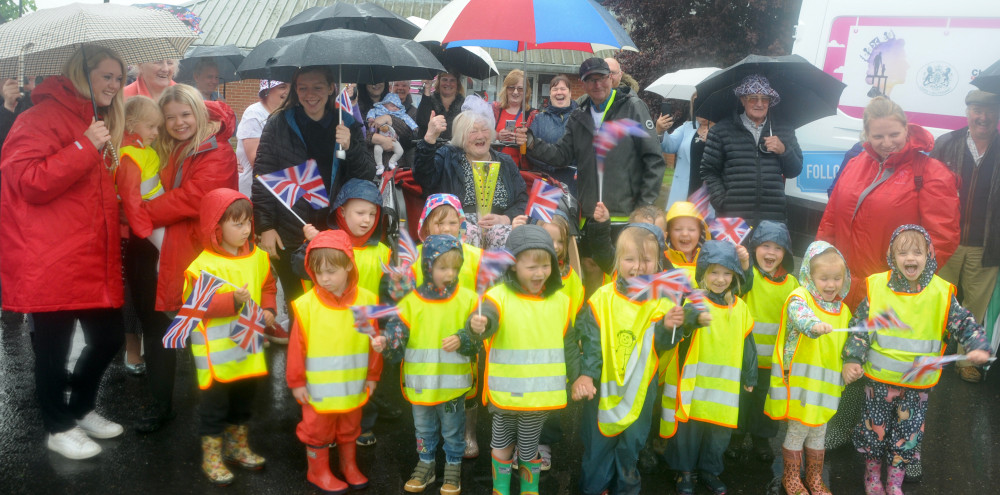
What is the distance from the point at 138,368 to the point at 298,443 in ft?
5.38

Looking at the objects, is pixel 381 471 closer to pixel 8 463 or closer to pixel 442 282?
pixel 442 282

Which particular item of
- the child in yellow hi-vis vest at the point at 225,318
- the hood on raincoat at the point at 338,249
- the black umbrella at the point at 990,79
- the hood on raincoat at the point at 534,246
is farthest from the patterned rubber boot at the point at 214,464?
the black umbrella at the point at 990,79

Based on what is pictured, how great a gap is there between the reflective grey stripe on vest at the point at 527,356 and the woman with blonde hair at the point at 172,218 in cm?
182

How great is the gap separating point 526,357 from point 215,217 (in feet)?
5.57

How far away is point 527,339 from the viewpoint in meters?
3.60

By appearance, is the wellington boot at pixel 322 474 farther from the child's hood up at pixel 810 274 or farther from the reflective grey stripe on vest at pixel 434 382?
the child's hood up at pixel 810 274

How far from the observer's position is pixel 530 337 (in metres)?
3.60

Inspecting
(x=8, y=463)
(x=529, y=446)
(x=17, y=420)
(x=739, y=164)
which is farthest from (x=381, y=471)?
(x=739, y=164)

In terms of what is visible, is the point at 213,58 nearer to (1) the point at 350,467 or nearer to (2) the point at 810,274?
(1) the point at 350,467

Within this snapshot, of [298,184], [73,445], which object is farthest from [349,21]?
[73,445]

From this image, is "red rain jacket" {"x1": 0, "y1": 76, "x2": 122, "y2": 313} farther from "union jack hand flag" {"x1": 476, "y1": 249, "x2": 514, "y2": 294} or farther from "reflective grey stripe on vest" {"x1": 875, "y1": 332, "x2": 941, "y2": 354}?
"reflective grey stripe on vest" {"x1": 875, "y1": 332, "x2": 941, "y2": 354}

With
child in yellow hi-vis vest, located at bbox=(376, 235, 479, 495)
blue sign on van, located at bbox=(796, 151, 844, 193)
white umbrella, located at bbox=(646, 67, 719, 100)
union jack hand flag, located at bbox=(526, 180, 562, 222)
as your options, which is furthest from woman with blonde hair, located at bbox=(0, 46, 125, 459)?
white umbrella, located at bbox=(646, 67, 719, 100)

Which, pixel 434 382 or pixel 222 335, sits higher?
pixel 222 335

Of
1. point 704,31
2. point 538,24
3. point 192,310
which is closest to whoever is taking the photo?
point 192,310
